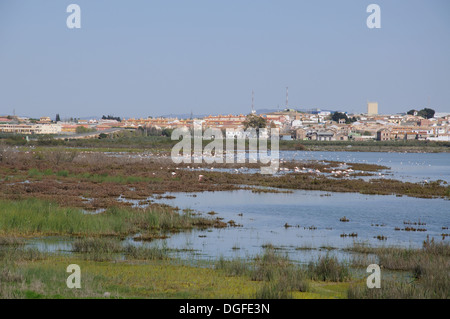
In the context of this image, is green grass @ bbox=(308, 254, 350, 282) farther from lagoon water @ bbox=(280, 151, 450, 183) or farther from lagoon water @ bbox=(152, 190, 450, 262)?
lagoon water @ bbox=(280, 151, 450, 183)

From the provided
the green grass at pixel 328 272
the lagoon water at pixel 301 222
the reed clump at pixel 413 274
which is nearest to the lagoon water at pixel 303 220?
the lagoon water at pixel 301 222

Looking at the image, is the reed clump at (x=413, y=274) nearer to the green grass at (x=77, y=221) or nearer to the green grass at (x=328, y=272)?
the green grass at (x=328, y=272)

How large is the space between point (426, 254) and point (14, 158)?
39.9 metres

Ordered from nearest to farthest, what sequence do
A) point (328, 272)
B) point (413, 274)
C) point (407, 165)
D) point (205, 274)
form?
point (328, 272) < point (205, 274) < point (413, 274) < point (407, 165)

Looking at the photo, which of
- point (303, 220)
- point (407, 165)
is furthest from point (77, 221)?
point (407, 165)

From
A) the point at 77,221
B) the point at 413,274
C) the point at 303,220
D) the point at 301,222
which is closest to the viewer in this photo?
the point at 413,274

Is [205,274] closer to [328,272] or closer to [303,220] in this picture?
[328,272]

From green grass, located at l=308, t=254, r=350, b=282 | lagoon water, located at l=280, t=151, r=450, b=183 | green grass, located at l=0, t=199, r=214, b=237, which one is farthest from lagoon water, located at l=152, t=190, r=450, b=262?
lagoon water, located at l=280, t=151, r=450, b=183

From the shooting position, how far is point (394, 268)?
14375 mm

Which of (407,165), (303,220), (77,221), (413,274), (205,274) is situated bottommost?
(407,165)

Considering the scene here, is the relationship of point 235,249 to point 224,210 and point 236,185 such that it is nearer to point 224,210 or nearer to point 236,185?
point 224,210

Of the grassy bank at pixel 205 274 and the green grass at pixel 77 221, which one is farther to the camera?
the green grass at pixel 77 221
